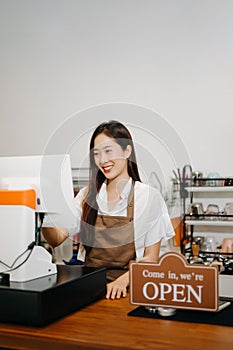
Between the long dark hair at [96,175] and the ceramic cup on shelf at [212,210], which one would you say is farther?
the ceramic cup on shelf at [212,210]

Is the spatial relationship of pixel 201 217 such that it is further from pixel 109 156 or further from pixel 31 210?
pixel 31 210

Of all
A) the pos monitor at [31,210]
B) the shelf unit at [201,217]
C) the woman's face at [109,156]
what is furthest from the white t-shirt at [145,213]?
the shelf unit at [201,217]

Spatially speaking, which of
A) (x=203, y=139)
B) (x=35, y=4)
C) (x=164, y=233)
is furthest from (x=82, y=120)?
(x=164, y=233)

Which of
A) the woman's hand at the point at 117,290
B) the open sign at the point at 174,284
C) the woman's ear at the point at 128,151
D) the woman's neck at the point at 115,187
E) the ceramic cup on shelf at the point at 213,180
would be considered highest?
the woman's ear at the point at 128,151

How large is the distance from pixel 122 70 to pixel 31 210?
229 cm

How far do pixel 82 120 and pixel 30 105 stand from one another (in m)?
0.69

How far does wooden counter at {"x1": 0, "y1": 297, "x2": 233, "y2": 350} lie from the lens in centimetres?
129

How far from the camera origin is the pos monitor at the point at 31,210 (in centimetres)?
164

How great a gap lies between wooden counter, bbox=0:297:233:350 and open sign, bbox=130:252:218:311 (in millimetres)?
64

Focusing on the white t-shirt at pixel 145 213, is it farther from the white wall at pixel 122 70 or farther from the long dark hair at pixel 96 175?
the white wall at pixel 122 70

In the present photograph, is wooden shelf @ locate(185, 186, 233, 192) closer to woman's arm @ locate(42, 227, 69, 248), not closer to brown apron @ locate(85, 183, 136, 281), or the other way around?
brown apron @ locate(85, 183, 136, 281)

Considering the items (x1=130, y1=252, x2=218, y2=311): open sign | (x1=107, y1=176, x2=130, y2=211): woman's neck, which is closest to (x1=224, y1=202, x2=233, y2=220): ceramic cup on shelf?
(x1=107, y1=176, x2=130, y2=211): woman's neck

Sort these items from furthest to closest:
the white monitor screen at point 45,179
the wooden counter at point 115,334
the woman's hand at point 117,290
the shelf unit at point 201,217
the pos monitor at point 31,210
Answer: the shelf unit at point 201,217 < the white monitor screen at point 45,179 < the woman's hand at point 117,290 < the pos monitor at point 31,210 < the wooden counter at point 115,334

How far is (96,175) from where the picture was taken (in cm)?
232
